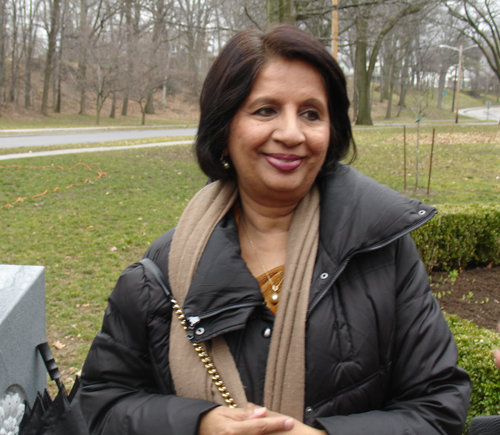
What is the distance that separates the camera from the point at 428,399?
137 centimetres

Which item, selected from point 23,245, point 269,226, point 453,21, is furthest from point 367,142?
point 453,21

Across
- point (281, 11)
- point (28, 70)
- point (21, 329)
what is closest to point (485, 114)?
point (28, 70)

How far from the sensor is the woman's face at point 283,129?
1.52 m

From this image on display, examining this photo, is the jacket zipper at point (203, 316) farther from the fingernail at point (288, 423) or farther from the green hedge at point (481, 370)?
the green hedge at point (481, 370)

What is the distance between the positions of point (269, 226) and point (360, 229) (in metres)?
0.36

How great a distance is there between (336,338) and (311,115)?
0.68 m

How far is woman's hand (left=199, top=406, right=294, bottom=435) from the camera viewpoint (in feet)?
4.28

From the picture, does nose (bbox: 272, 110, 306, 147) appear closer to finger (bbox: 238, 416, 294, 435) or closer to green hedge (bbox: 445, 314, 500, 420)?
finger (bbox: 238, 416, 294, 435)

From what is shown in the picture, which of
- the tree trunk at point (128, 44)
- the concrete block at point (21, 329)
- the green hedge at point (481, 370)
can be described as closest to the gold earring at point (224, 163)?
the concrete block at point (21, 329)

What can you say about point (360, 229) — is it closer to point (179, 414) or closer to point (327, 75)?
point (327, 75)

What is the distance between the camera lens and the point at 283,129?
4.96 feet

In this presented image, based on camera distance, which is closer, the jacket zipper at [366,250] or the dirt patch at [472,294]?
the jacket zipper at [366,250]

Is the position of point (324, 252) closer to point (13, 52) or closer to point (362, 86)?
point (362, 86)

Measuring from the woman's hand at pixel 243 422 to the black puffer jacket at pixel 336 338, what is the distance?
4cm
